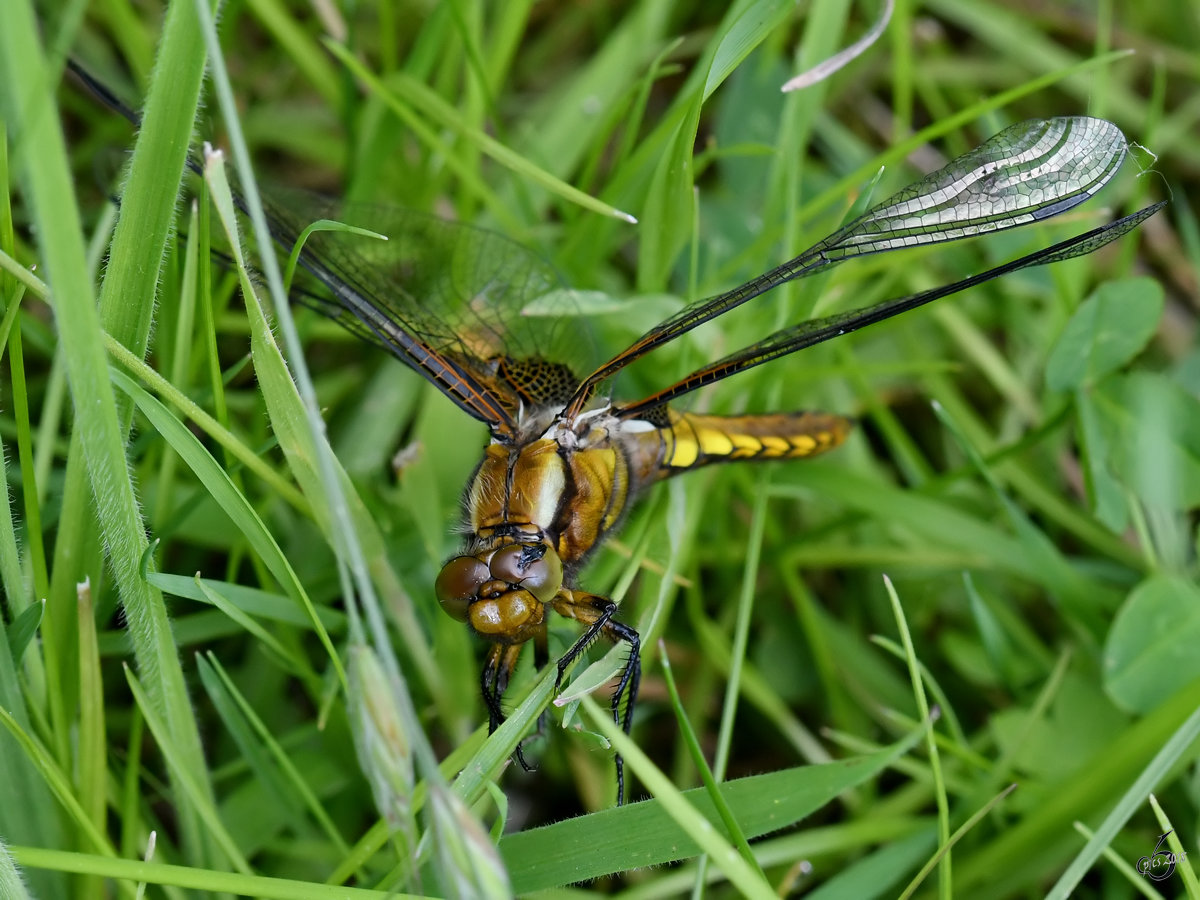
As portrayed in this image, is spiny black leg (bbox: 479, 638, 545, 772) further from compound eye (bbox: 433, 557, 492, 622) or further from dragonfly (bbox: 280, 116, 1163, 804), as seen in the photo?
compound eye (bbox: 433, 557, 492, 622)

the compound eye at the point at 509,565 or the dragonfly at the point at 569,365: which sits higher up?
the dragonfly at the point at 569,365

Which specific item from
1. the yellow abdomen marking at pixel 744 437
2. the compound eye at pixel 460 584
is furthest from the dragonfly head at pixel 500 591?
the yellow abdomen marking at pixel 744 437

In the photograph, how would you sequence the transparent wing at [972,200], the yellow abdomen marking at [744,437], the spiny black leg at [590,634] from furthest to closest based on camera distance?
the yellow abdomen marking at [744,437] → the transparent wing at [972,200] → the spiny black leg at [590,634]

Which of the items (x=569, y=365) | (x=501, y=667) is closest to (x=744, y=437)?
(x=569, y=365)

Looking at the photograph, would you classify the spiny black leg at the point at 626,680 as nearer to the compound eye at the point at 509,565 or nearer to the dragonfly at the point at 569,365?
the dragonfly at the point at 569,365

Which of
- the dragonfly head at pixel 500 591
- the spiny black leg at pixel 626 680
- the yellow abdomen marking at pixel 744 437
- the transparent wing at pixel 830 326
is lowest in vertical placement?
the spiny black leg at pixel 626 680

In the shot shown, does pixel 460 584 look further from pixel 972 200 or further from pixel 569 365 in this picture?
pixel 972 200

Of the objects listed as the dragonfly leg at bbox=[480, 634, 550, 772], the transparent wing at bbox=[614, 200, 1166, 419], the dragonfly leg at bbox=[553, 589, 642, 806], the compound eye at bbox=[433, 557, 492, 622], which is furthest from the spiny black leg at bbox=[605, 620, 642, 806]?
the transparent wing at bbox=[614, 200, 1166, 419]

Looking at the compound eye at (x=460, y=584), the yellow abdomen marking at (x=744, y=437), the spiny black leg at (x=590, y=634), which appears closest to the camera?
the spiny black leg at (x=590, y=634)
